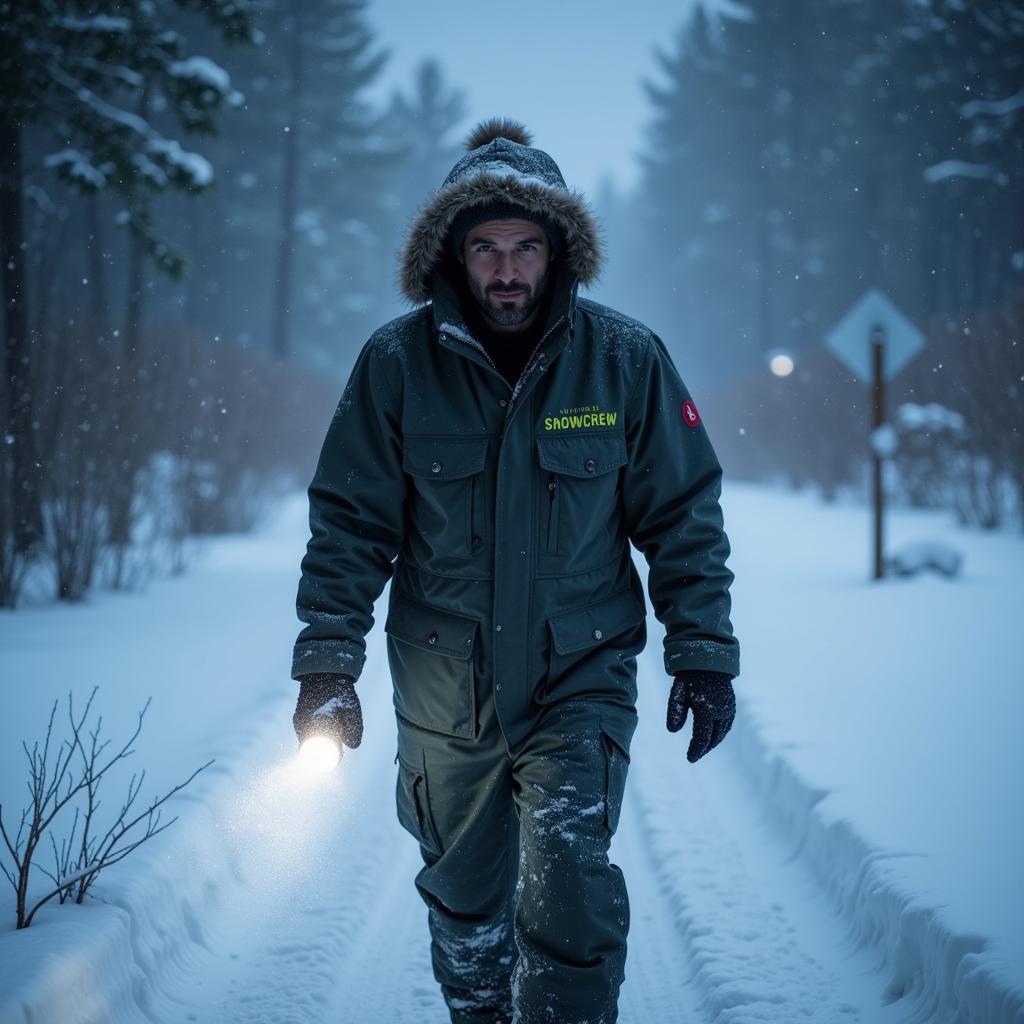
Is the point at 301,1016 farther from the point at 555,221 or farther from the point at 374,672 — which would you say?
the point at 374,672

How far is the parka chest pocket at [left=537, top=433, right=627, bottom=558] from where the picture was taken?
2.42m

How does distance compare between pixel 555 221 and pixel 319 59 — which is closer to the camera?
pixel 555 221

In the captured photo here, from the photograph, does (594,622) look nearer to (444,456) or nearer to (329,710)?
(444,456)

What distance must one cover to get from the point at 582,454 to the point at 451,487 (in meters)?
0.33

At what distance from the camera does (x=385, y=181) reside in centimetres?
3644

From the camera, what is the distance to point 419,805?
2.56 m

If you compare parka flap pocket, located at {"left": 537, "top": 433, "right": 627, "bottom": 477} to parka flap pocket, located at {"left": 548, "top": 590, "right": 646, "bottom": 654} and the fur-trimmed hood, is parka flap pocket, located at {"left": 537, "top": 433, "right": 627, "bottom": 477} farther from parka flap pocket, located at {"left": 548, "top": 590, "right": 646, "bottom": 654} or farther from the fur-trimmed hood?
the fur-trimmed hood

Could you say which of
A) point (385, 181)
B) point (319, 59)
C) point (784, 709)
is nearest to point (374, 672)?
point (784, 709)

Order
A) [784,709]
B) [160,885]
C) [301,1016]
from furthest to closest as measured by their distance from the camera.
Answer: [784,709]
[160,885]
[301,1016]

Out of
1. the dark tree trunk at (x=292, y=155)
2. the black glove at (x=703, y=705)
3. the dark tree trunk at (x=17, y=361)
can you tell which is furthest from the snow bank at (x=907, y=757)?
the dark tree trunk at (x=292, y=155)

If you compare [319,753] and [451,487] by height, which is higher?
[451,487]

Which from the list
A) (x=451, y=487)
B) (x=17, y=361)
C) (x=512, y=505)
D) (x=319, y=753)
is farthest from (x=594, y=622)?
(x=17, y=361)

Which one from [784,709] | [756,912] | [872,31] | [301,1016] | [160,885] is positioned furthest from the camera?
[872,31]

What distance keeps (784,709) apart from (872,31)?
33392 millimetres
